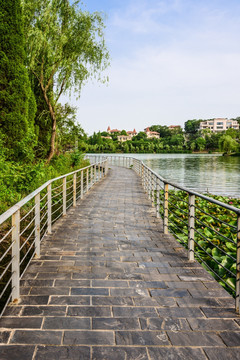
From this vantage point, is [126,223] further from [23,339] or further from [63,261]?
[23,339]

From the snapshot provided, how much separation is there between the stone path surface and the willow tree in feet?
37.6

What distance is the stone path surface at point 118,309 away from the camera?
2.10 meters

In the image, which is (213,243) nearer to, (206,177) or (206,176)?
(206,177)

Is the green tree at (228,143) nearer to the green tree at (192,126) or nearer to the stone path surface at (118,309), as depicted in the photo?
the stone path surface at (118,309)

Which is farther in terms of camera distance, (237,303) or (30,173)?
(30,173)

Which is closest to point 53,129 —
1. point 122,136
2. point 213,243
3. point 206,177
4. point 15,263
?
point 213,243

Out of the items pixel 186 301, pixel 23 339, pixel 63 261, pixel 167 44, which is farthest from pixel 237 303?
pixel 167 44

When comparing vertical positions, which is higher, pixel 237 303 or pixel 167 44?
pixel 167 44

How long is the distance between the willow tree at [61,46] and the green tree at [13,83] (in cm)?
209

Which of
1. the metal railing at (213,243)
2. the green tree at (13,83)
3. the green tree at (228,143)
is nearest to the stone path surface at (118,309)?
the metal railing at (213,243)

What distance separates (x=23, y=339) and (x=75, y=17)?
15.6m

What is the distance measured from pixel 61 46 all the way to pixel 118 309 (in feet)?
45.0

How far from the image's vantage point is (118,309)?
265 cm

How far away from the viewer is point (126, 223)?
6.29 meters
